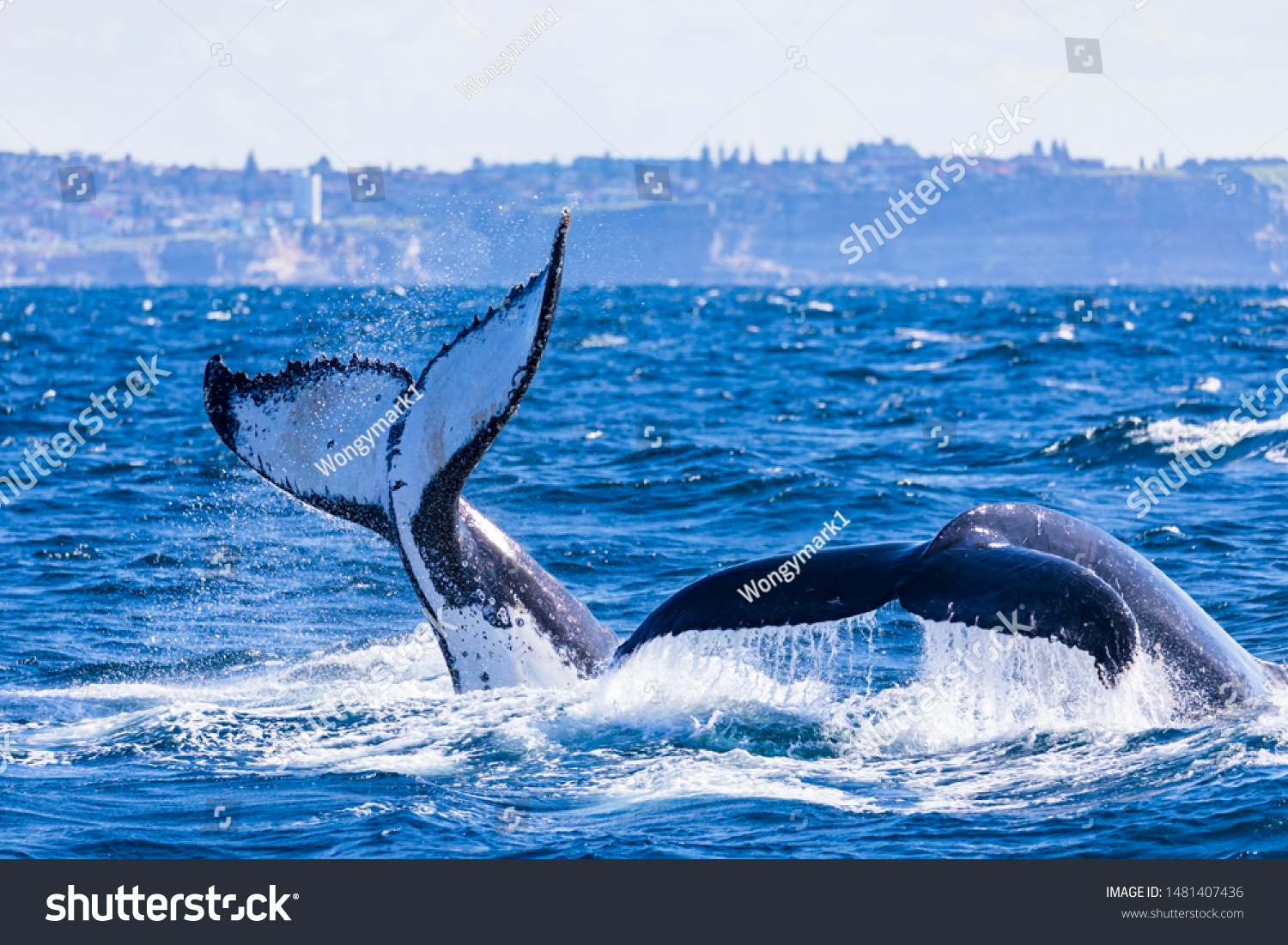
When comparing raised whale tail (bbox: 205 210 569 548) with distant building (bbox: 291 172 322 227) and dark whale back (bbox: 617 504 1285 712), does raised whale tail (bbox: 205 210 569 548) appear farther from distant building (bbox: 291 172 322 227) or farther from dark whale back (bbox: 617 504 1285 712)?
distant building (bbox: 291 172 322 227)

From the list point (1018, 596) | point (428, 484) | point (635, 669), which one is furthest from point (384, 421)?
point (1018, 596)

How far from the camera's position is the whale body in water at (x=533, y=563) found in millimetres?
4887

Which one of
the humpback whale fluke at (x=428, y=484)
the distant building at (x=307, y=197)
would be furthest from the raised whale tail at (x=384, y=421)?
the distant building at (x=307, y=197)

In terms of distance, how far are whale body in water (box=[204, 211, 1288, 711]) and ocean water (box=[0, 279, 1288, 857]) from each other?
16 centimetres

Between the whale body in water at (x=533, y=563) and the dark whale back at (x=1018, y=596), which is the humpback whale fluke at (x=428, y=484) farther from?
the dark whale back at (x=1018, y=596)

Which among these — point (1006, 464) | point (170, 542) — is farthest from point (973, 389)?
point (170, 542)

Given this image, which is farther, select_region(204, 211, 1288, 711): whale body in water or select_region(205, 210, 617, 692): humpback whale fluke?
select_region(205, 210, 617, 692): humpback whale fluke

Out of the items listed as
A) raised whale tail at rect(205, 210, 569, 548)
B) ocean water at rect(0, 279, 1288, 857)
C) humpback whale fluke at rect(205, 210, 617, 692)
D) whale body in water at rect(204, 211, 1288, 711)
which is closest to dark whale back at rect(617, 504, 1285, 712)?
whale body in water at rect(204, 211, 1288, 711)

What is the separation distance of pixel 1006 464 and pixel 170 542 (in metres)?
9.20

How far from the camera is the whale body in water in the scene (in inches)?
192

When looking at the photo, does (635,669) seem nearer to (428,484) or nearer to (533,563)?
(533,563)

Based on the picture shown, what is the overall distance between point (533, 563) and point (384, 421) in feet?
3.62

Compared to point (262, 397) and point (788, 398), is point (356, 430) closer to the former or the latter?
point (262, 397)

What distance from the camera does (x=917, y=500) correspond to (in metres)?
14.5
